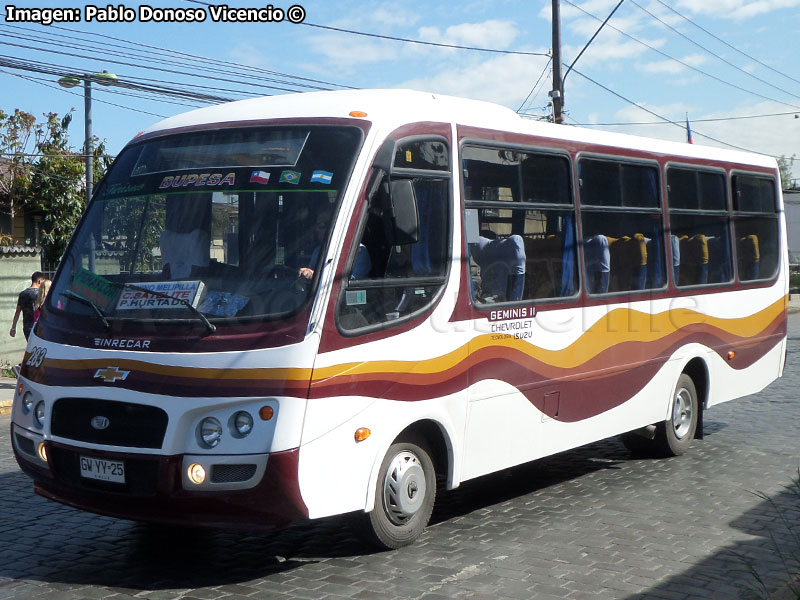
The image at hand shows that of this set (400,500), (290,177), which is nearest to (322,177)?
(290,177)

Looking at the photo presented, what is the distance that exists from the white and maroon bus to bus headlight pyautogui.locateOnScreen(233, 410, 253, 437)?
10 millimetres

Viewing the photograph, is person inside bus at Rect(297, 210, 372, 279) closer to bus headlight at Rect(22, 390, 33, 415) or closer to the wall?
bus headlight at Rect(22, 390, 33, 415)

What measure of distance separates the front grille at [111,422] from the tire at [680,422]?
5.48m

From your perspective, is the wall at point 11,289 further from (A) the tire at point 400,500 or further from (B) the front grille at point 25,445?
(A) the tire at point 400,500

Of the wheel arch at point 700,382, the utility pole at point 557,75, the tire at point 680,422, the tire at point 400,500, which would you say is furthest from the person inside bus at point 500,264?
the utility pole at point 557,75

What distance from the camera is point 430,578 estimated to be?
5.95 metres

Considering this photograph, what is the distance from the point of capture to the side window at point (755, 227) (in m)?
11.1

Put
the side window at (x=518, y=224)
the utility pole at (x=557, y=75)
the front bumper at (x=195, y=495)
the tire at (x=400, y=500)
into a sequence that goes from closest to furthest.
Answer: the front bumper at (x=195, y=495) → the tire at (x=400, y=500) → the side window at (x=518, y=224) → the utility pole at (x=557, y=75)

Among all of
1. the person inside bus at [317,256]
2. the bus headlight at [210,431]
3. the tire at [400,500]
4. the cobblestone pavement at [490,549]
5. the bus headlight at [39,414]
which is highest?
the person inside bus at [317,256]

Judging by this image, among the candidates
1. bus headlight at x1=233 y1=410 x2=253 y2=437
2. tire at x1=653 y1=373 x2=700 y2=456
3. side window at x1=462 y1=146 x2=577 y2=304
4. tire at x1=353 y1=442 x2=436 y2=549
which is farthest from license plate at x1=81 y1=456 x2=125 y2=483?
tire at x1=653 y1=373 x2=700 y2=456

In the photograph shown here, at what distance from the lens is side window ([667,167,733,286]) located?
9922 millimetres

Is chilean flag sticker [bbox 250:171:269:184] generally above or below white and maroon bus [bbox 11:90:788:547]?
above

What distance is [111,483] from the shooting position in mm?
5902

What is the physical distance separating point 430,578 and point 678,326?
4.70 metres
